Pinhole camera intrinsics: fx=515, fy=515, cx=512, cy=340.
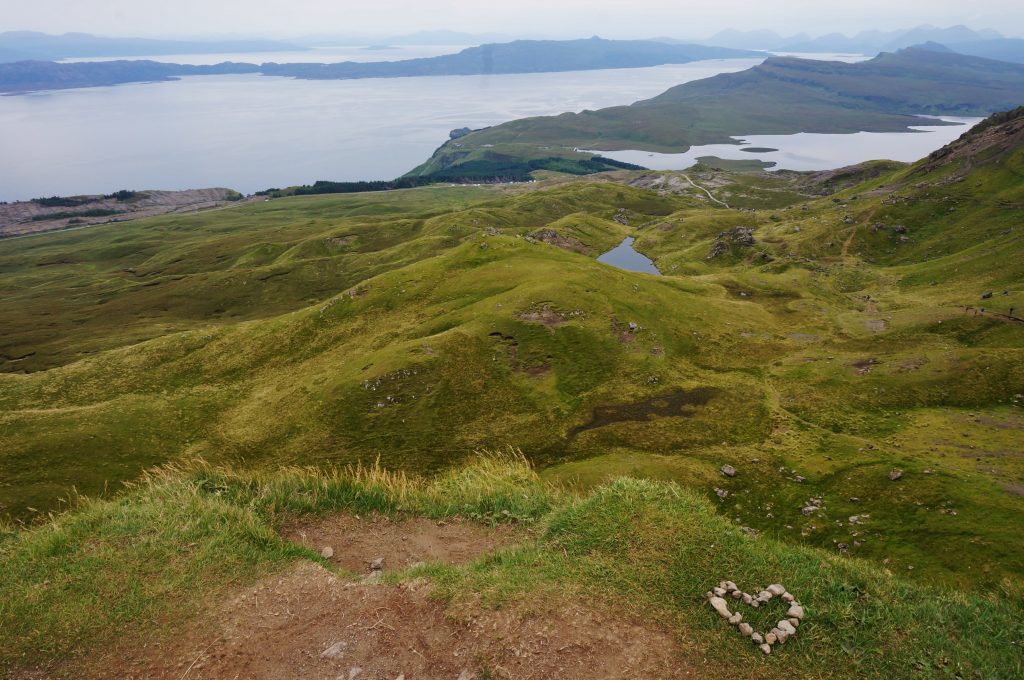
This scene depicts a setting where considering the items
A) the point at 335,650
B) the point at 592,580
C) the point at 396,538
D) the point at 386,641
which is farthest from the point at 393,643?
the point at 396,538

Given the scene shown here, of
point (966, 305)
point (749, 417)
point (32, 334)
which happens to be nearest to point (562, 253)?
point (749, 417)

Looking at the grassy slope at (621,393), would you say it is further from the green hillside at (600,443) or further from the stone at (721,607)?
the stone at (721,607)

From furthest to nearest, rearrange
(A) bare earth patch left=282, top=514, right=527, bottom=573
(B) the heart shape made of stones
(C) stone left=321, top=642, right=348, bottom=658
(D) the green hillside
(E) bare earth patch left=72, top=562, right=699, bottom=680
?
(A) bare earth patch left=282, top=514, right=527, bottom=573 < (D) the green hillside < (B) the heart shape made of stones < (C) stone left=321, top=642, right=348, bottom=658 < (E) bare earth patch left=72, top=562, right=699, bottom=680

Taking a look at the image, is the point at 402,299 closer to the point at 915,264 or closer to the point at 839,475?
the point at 839,475

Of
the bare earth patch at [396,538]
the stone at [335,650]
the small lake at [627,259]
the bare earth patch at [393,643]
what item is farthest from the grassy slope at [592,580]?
the small lake at [627,259]

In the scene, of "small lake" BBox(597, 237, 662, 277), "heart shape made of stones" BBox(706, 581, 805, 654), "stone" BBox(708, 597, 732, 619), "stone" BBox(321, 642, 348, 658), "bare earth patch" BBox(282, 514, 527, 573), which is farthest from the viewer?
"small lake" BBox(597, 237, 662, 277)

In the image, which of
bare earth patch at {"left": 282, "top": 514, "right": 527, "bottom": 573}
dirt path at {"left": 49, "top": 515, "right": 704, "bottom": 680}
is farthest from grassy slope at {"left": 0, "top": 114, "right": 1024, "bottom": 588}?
dirt path at {"left": 49, "top": 515, "right": 704, "bottom": 680}

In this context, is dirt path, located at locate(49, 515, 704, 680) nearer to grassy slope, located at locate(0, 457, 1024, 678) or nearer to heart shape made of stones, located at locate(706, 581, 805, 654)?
grassy slope, located at locate(0, 457, 1024, 678)
